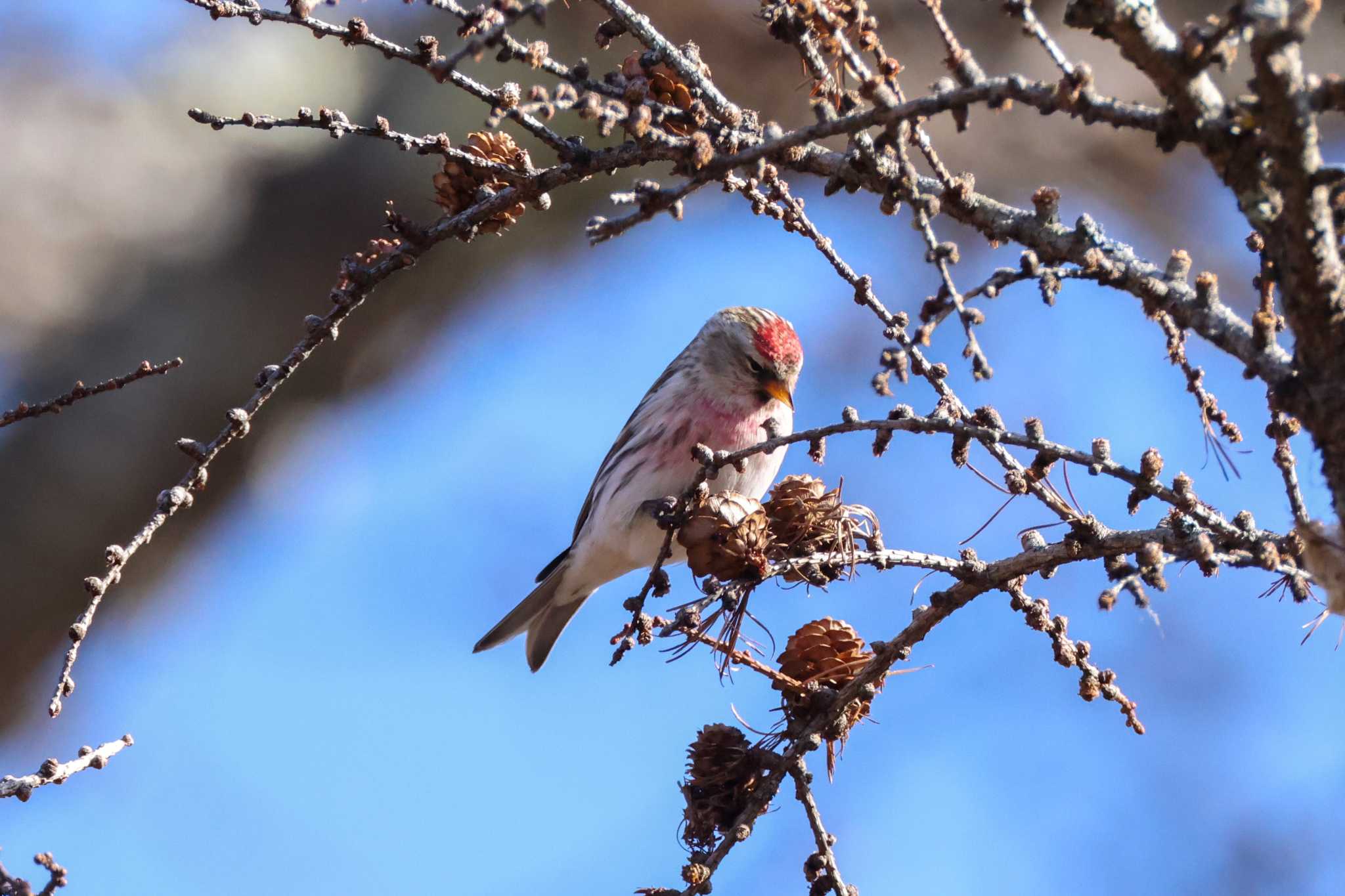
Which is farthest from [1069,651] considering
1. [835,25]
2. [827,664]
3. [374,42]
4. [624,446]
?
[624,446]

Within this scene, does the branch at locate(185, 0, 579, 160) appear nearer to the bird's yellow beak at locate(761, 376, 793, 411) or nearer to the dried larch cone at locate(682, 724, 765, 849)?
the dried larch cone at locate(682, 724, 765, 849)

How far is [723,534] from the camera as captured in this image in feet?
5.12

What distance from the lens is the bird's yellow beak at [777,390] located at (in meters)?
2.60

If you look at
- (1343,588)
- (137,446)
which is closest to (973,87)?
(1343,588)

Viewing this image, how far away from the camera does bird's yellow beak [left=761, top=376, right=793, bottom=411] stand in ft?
8.52

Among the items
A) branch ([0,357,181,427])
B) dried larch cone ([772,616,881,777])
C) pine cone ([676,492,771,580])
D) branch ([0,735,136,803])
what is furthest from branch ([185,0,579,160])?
branch ([0,735,136,803])

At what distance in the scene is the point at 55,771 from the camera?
1.25 meters

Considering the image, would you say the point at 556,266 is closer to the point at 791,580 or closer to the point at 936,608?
the point at 791,580

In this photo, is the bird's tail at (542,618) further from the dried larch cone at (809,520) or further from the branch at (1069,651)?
the branch at (1069,651)

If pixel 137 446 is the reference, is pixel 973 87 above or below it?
below

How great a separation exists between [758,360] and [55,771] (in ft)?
5.59

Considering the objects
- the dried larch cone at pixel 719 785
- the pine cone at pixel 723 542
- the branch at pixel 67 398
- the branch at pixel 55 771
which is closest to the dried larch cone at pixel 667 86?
the pine cone at pixel 723 542

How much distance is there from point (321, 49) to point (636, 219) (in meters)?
3.21

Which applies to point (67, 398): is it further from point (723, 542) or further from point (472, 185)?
point (723, 542)
